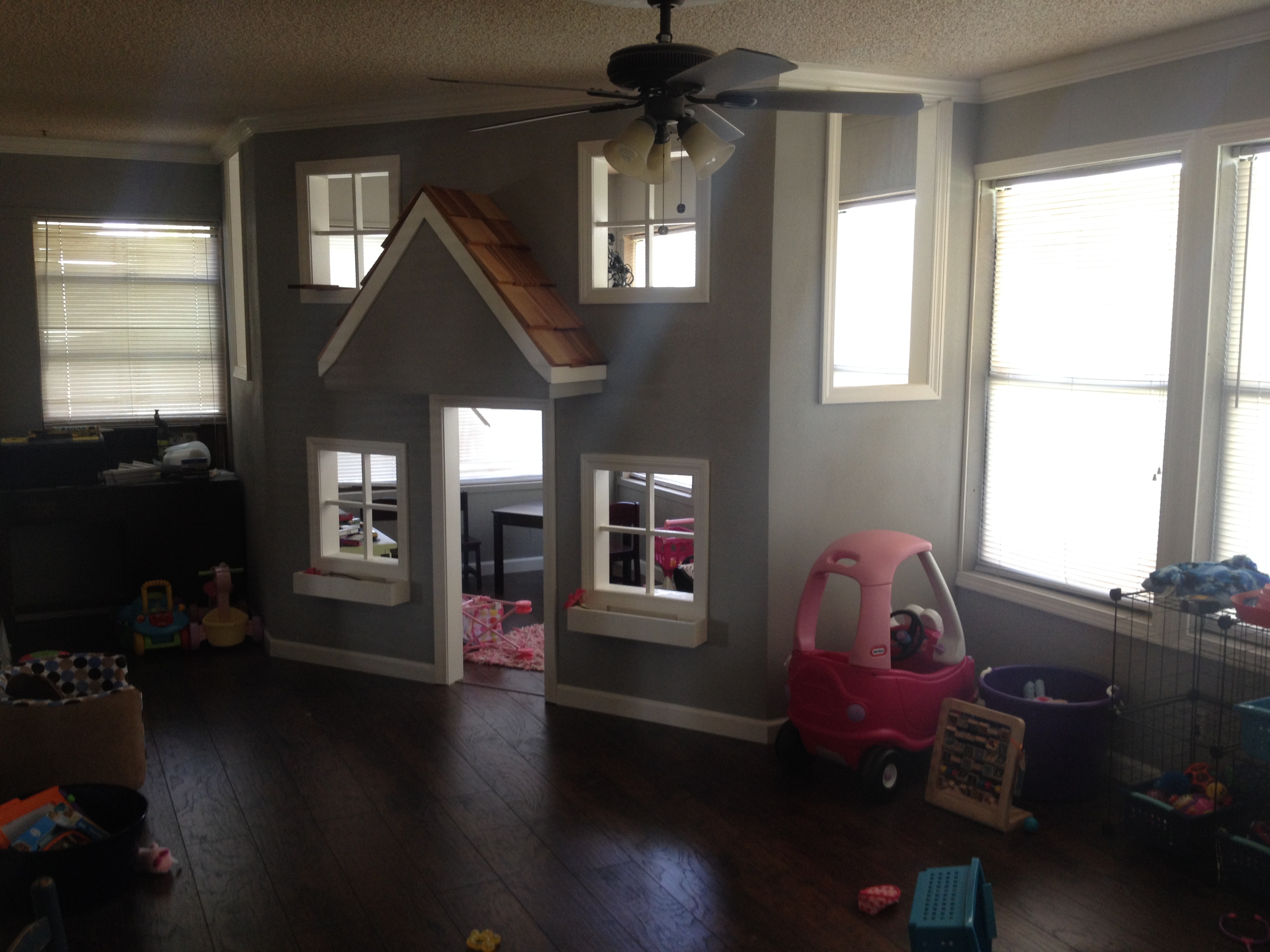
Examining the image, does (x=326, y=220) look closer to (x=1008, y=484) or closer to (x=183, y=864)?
(x=183, y=864)

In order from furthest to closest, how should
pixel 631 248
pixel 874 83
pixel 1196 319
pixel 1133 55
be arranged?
1. pixel 631 248
2. pixel 874 83
3. pixel 1133 55
4. pixel 1196 319

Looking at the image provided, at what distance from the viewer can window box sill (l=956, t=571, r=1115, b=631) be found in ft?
14.9

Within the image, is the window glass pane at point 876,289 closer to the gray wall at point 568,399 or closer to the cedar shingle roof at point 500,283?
the gray wall at point 568,399

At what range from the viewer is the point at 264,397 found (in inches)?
239

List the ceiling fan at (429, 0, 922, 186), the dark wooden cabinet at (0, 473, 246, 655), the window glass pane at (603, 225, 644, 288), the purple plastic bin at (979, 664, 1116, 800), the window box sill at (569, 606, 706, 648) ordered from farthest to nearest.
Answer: the window glass pane at (603, 225, 644, 288), the dark wooden cabinet at (0, 473, 246, 655), the window box sill at (569, 606, 706, 648), the purple plastic bin at (979, 664, 1116, 800), the ceiling fan at (429, 0, 922, 186)

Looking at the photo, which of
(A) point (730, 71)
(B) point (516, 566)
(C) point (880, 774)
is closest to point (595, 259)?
(A) point (730, 71)

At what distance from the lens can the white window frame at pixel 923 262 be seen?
4.77 metres

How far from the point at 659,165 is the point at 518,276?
1.89 metres

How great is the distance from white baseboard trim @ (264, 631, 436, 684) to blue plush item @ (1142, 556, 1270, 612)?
3640 mm

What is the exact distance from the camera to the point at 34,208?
6.70 meters

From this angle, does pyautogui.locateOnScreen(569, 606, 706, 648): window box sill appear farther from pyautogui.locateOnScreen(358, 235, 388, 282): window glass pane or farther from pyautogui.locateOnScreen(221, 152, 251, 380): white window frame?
pyautogui.locateOnScreen(358, 235, 388, 282): window glass pane

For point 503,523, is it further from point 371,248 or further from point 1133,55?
point 1133,55

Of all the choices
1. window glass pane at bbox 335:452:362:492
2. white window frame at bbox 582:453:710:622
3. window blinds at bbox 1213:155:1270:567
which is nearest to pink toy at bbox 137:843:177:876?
white window frame at bbox 582:453:710:622

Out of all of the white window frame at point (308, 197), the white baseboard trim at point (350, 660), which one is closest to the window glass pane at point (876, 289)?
the white window frame at point (308, 197)
